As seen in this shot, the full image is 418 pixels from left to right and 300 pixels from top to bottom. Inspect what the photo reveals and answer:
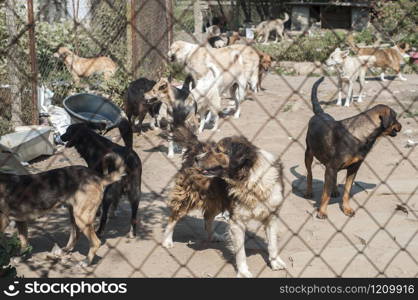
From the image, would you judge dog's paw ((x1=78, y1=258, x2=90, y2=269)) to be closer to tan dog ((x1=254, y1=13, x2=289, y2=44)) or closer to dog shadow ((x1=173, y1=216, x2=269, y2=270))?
dog shadow ((x1=173, y1=216, x2=269, y2=270))

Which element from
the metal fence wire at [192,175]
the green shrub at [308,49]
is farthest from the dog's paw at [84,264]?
the green shrub at [308,49]

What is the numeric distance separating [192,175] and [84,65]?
258 inches

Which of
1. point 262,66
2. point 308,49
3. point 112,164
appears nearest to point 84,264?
point 112,164

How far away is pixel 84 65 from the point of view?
37.7ft

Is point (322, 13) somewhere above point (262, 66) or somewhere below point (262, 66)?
below

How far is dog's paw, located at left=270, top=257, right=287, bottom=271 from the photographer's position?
204 inches

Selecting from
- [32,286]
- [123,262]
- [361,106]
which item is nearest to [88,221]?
[123,262]

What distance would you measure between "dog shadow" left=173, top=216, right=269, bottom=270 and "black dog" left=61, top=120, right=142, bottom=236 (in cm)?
46

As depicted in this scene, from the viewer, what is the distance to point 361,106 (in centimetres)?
1242

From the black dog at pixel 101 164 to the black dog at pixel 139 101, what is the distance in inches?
134

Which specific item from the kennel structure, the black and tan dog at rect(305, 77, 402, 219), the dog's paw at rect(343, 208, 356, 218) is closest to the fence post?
the black and tan dog at rect(305, 77, 402, 219)

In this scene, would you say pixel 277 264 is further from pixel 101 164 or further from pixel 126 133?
pixel 126 133

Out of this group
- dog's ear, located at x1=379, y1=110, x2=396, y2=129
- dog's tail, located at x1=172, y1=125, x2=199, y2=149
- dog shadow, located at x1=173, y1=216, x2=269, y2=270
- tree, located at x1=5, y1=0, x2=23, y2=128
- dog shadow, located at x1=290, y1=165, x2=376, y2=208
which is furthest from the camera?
tree, located at x1=5, y1=0, x2=23, y2=128

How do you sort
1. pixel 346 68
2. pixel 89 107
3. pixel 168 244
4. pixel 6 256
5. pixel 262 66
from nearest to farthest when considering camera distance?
pixel 6 256 → pixel 168 244 → pixel 89 107 → pixel 346 68 → pixel 262 66
